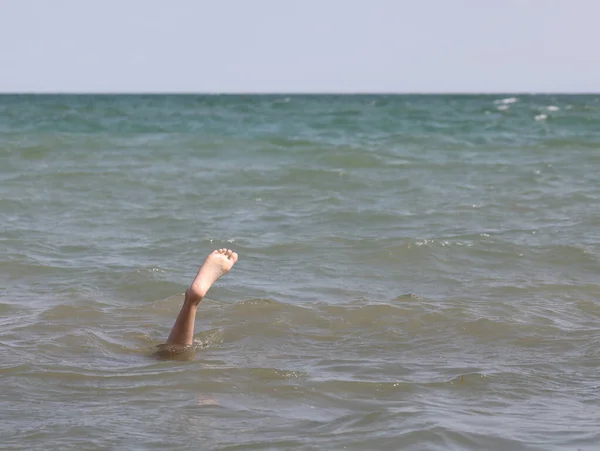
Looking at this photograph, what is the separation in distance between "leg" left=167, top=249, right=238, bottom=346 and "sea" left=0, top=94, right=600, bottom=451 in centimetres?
10

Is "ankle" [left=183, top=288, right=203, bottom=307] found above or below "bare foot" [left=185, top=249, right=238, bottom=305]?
below

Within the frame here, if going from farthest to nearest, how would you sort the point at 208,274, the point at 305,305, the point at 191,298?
the point at 305,305 → the point at 208,274 → the point at 191,298

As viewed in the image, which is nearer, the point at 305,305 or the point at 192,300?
the point at 192,300

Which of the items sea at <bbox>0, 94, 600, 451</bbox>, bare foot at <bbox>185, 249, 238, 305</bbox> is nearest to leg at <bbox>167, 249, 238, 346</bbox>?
bare foot at <bbox>185, 249, 238, 305</bbox>

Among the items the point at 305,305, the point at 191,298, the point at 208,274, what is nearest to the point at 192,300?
the point at 191,298

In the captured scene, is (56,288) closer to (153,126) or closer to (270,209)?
(270,209)

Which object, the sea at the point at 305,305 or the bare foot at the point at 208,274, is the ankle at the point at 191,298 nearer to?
the bare foot at the point at 208,274

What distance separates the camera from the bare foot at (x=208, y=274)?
4.55 metres

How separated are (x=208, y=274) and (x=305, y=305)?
1156mm

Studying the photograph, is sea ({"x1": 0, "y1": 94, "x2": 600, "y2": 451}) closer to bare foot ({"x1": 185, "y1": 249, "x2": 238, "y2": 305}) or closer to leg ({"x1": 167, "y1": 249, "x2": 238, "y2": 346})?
leg ({"x1": 167, "y1": 249, "x2": 238, "y2": 346})

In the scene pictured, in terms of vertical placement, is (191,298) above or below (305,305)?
above

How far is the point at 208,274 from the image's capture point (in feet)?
15.6

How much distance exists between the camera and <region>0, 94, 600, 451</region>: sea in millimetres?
3637

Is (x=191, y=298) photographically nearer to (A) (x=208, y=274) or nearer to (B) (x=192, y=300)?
(B) (x=192, y=300)
